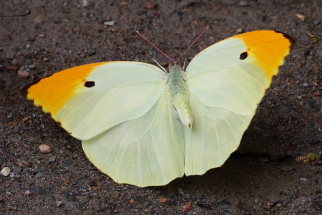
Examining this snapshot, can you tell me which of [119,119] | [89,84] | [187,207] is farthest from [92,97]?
[187,207]

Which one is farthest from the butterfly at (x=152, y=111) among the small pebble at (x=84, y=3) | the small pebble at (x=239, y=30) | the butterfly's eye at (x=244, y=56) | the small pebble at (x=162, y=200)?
the small pebble at (x=84, y=3)

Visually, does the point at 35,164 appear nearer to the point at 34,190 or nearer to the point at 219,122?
the point at 34,190

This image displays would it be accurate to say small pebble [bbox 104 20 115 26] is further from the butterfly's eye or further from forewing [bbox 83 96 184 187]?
the butterfly's eye

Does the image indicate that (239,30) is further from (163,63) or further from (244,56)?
(244,56)

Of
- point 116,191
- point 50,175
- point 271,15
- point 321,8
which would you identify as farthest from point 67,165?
point 321,8

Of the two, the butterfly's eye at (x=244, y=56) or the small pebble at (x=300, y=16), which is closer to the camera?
Answer: the butterfly's eye at (x=244, y=56)

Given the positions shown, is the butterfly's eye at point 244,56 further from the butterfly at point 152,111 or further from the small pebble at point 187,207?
the small pebble at point 187,207
